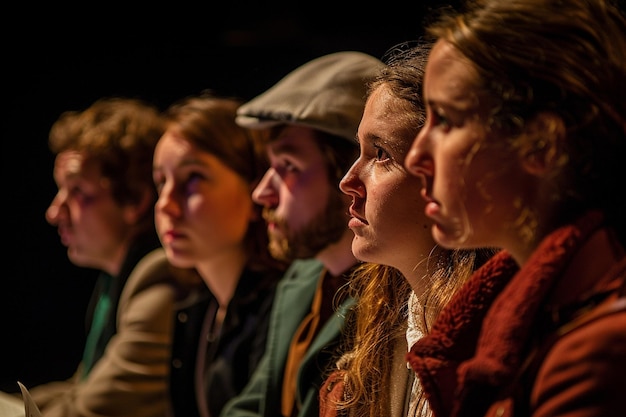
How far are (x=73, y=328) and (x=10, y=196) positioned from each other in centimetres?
60

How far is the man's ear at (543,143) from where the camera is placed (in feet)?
3.28

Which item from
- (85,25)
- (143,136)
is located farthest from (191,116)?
(85,25)

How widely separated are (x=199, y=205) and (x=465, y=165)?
1.49m

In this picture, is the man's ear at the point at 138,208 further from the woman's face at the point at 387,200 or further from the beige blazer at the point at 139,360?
the woman's face at the point at 387,200

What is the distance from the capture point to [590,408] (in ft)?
2.92

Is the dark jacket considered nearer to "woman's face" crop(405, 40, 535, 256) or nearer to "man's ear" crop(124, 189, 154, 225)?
"man's ear" crop(124, 189, 154, 225)

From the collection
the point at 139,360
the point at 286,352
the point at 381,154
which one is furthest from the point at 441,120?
the point at 139,360

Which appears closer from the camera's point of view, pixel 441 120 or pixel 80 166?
pixel 441 120

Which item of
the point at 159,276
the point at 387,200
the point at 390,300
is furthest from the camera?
the point at 159,276

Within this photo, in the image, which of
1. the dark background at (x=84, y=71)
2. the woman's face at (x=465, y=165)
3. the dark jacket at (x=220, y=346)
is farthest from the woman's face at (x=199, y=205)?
the woman's face at (x=465, y=165)

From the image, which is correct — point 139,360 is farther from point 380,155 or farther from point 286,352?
point 380,155

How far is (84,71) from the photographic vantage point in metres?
3.77

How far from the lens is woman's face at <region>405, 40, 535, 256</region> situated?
1.03 m

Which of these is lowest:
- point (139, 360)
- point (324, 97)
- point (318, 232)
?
point (139, 360)
